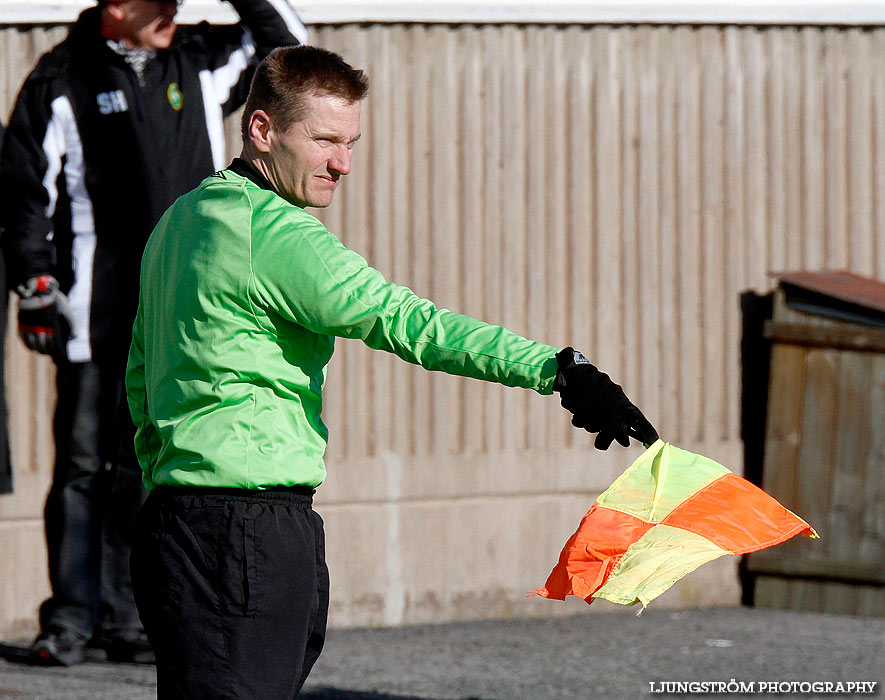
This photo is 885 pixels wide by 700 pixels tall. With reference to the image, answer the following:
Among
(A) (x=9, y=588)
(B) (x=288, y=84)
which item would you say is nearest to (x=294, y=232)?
(B) (x=288, y=84)

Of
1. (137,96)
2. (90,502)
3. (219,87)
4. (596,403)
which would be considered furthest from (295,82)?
(90,502)

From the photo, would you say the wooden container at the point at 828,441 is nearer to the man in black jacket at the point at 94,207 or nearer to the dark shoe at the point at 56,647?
→ the man in black jacket at the point at 94,207

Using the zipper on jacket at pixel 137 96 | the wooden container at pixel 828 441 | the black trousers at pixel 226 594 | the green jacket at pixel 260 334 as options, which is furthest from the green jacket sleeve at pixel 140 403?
the wooden container at pixel 828 441

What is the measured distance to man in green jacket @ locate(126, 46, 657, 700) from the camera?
8.14 feet

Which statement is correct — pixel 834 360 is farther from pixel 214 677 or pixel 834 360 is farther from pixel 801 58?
pixel 214 677

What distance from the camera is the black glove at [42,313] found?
463cm

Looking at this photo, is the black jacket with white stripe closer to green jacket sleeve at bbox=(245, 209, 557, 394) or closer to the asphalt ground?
the asphalt ground

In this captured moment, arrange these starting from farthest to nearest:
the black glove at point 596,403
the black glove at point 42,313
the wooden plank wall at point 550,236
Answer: the wooden plank wall at point 550,236 < the black glove at point 42,313 < the black glove at point 596,403

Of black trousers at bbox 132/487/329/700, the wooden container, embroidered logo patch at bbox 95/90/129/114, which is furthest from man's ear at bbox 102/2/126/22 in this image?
the wooden container

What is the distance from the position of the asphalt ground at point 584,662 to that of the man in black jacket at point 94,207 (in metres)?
0.43

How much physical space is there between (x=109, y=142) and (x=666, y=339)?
287cm

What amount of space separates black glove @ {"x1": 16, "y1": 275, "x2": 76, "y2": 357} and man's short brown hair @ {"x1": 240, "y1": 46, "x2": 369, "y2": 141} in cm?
217

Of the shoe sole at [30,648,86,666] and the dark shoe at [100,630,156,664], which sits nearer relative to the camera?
the shoe sole at [30,648,86,666]

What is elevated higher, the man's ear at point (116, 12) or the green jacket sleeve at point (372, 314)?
the man's ear at point (116, 12)
